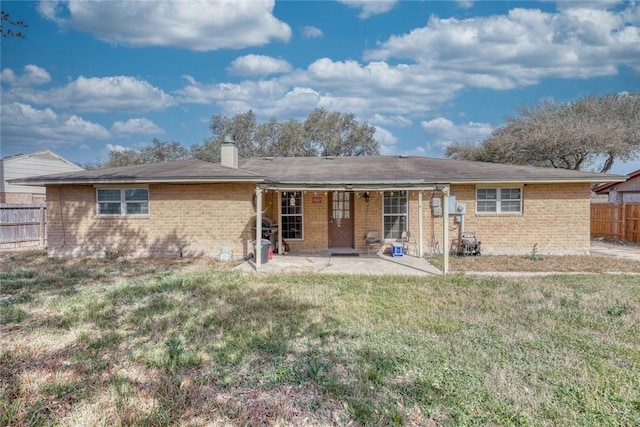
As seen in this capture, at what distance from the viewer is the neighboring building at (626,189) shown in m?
17.7

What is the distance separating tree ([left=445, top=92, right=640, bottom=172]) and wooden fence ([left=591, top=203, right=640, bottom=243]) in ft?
37.5

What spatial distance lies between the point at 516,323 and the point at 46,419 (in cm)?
560

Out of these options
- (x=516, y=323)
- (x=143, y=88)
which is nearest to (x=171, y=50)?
(x=143, y=88)

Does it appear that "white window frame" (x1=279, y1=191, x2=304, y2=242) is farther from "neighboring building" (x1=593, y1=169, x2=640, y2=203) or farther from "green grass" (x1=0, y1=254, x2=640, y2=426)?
"neighboring building" (x1=593, y1=169, x2=640, y2=203)

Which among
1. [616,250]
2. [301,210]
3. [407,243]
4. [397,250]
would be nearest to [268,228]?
[301,210]

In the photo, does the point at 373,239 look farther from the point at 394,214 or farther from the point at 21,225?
the point at 21,225

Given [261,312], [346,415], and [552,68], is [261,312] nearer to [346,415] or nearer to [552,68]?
[346,415]

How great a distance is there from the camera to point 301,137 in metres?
33.0

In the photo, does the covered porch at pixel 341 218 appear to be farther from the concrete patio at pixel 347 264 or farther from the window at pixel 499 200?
the window at pixel 499 200

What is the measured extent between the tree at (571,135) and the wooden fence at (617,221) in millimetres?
11419

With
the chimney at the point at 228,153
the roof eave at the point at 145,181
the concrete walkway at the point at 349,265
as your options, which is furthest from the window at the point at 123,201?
the concrete walkway at the point at 349,265

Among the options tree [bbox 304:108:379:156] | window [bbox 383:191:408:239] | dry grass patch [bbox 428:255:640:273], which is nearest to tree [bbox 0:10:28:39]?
dry grass patch [bbox 428:255:640:273]

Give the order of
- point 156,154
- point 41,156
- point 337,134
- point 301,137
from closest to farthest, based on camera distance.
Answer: point 41,156, point 301,137, point 337,134, point 156,154

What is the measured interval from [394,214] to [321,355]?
8.53 m
